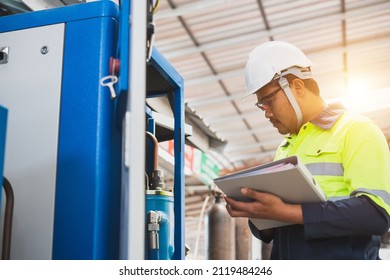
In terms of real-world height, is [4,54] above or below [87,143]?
above

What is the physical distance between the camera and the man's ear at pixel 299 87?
1948mm

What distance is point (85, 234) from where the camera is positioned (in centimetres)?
136

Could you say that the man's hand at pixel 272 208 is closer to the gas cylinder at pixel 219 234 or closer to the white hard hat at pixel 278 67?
the white hard hat at pixel 278 67

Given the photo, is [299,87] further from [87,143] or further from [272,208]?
[87,143]

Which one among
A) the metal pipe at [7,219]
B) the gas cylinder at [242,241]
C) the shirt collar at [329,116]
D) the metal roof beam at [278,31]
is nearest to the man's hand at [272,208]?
the shirt collar at [329,116]

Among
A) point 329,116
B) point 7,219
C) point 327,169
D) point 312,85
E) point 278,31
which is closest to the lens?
point 7,219

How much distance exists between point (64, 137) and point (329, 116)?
99cm

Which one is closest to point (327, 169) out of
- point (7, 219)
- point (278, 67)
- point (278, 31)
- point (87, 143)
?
point (278, 67)

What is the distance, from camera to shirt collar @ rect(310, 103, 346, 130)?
1.83 metres

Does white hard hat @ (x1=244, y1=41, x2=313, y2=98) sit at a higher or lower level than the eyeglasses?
higher

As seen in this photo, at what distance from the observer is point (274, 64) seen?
2.04m

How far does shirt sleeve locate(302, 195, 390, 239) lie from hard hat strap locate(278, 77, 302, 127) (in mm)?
420

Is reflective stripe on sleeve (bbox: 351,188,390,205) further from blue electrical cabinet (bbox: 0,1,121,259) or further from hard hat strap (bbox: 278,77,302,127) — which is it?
blue electrical cabinet (bbox: 0,1,121,259)

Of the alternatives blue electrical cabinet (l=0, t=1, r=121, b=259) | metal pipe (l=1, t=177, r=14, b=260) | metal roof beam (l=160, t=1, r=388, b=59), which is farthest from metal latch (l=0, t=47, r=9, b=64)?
metal roof beam (l=160, t=1, r=388, b=59)
